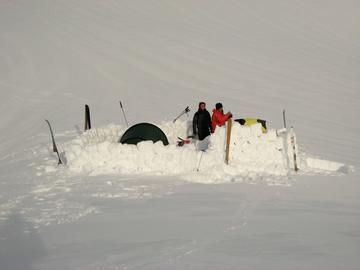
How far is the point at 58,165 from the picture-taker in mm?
13711

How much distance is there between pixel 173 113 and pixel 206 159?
33.8ft

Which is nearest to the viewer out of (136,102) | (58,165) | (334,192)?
(334,192)

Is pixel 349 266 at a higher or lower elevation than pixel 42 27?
lower

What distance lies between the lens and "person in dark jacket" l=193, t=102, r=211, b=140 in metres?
14.8

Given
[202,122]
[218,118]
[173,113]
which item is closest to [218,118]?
[218,118]

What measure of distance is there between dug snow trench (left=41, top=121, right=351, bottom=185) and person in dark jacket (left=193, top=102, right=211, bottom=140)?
967 millimetres

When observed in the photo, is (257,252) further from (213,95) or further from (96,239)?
(213,95)

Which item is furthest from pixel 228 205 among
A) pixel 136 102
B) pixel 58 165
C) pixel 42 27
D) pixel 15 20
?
pixel 15 20

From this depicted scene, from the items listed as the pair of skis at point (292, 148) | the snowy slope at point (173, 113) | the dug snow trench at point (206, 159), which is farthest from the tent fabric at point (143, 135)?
the pair of skis at point (292, 148)

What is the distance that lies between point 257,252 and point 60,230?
3.16 meters

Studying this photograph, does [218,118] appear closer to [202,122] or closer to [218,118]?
[218,118]

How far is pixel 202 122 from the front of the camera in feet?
48.5

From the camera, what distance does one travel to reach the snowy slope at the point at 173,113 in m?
8.20

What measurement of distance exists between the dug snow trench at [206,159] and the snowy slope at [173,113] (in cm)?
45
